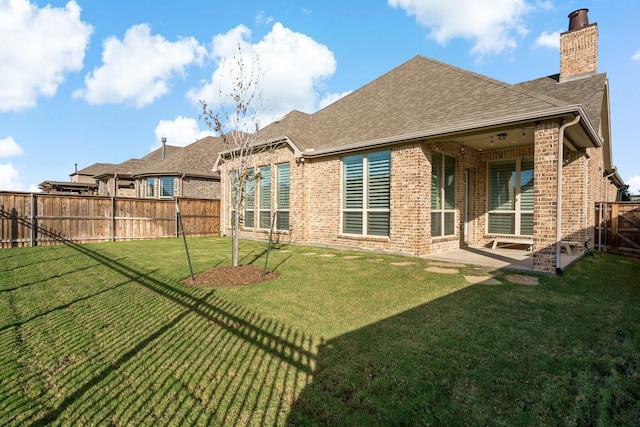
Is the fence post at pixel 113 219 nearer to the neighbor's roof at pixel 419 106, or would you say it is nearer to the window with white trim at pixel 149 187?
the window with white trim at pixel 149 187

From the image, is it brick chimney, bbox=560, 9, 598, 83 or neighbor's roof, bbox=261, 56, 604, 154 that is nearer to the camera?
neighbor's roof, bbox=261, 56, 604, 154

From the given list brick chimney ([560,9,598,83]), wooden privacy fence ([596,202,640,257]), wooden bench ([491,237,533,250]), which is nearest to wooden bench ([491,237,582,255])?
wooden bench ([491,237,533,250])

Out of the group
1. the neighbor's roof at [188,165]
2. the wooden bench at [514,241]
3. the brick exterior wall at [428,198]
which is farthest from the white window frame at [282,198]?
the neighbor's roof at [188,165]

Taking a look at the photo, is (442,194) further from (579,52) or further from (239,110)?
(579,52)

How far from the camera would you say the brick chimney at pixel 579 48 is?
1073 centimetres

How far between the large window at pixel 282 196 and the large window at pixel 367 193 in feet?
8.74

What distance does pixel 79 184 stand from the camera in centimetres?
3112

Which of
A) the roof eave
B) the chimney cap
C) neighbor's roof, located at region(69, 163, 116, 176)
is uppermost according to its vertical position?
the chimney cap

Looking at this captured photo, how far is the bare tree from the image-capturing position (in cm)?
696

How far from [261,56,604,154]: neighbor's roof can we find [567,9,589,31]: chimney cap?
1.96m

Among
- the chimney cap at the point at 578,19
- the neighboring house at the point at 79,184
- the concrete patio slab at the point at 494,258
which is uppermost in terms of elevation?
the chimney cap at the point at 578,19

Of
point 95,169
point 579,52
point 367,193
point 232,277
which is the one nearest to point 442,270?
point 367,193

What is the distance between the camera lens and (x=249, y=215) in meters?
13.9

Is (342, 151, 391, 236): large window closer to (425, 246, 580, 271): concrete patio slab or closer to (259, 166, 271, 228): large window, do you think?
(425, 246, 580, 271): concrete patio slab
